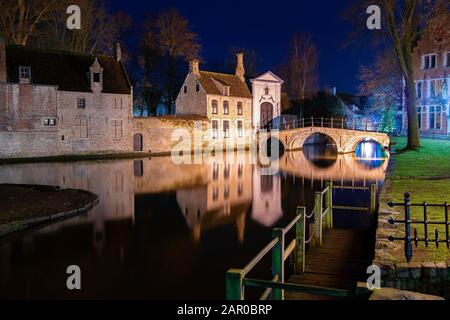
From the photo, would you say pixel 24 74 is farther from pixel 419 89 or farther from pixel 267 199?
pixel 419 89

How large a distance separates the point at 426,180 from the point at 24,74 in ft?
92.6

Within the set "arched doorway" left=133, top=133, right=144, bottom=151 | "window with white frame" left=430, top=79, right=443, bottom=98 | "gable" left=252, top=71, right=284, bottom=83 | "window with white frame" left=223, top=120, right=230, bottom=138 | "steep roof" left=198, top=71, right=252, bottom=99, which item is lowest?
"arched doorway" left=133, top=133, right=144, bottom=151

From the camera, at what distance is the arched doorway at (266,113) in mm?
49312

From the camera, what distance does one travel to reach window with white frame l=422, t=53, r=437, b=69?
37.5m

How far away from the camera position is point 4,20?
3388 cm

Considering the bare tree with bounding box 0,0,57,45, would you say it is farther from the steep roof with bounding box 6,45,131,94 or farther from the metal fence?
the metal fence

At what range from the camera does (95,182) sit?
874 inches

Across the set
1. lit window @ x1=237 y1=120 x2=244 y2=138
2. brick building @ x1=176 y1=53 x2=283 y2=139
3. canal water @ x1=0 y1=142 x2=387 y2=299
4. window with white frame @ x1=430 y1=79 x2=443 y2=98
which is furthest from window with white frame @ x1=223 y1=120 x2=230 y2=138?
canal water @ x1=0 y1=142 x2=387 y2=299

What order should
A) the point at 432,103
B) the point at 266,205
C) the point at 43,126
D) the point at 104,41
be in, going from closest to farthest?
the point at 266,205
the point at 43,126
the point at 432,103
the point at 104,41

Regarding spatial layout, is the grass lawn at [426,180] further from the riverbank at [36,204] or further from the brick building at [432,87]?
the brick building at [432,87]

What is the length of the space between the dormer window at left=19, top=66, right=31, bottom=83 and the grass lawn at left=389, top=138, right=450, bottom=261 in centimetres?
2525
